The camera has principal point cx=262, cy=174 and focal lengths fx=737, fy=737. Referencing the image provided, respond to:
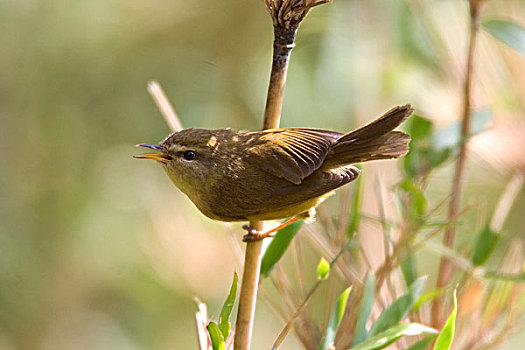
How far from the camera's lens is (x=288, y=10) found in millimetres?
1274

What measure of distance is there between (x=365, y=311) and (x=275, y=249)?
22cm

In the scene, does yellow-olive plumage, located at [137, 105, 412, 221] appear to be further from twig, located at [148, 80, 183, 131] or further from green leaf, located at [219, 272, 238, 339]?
green leaf, located at [219, 272, 238, 339]

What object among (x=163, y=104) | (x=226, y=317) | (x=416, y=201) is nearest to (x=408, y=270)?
(x=416, y=201)

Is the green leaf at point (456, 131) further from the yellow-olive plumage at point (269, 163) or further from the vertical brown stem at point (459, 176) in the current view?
the yellow-olive plumage at point (269, 163)

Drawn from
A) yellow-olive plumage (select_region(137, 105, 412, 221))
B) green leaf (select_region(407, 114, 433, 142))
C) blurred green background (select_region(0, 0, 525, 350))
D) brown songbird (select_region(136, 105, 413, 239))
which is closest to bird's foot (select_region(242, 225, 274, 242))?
brown songbird (select_region(136, 105, 413, 239))

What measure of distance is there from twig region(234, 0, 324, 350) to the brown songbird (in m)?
0.22

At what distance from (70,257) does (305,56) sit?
1.54 meters

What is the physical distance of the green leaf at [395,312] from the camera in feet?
4.82

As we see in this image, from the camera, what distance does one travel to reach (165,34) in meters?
3.98

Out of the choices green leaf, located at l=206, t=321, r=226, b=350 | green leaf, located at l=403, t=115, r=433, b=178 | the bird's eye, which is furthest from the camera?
the bird's eye

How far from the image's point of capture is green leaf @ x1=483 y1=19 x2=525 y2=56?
1.75m

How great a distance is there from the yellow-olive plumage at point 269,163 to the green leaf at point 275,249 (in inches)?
8.6

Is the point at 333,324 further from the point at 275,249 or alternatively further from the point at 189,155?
the point at 189,155

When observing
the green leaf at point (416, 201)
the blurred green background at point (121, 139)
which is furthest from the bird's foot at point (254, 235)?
the blurred green background at point (121, 139)
